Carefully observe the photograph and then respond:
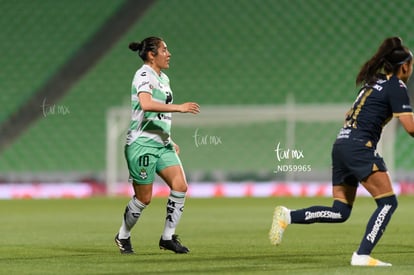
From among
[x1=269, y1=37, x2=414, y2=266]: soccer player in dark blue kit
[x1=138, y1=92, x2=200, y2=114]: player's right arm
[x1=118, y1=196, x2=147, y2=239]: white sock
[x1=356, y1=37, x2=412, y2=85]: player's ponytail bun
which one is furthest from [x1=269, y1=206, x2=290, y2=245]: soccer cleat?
[x1=118, y1=196, x2=147, y2=239]: white sock

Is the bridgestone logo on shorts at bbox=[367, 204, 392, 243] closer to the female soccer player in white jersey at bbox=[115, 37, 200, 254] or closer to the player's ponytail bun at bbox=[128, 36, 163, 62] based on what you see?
the female soccer player in white jersey at bbox=[115, 37, 200, 254]

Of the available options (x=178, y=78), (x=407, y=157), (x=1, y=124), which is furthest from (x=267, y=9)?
(x=1, y=124)

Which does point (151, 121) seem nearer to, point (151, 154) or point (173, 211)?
point (151, 154)

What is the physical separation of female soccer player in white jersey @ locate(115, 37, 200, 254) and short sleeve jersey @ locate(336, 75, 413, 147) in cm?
192

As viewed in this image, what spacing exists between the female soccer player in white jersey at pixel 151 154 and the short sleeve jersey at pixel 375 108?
1.92 metres

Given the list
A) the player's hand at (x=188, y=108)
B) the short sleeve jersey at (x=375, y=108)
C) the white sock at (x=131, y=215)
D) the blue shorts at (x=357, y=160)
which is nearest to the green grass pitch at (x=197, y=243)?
the white sock at (x=131, y=215)

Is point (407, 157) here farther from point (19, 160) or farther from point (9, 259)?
point (9, 259)

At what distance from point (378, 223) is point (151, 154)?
2429mm

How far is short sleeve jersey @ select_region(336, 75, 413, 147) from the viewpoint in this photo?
282 inches

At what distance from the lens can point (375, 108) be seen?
730 centimetres

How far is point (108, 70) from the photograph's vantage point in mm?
25406

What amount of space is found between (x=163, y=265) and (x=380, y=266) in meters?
1.65

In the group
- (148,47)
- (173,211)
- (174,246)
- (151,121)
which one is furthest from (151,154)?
(148,47)

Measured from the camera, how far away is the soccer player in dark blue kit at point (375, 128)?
7.14 meters
